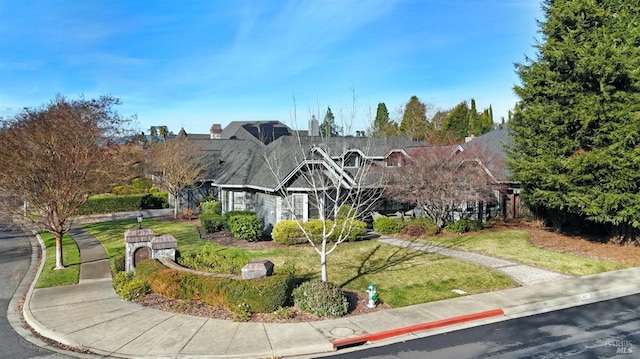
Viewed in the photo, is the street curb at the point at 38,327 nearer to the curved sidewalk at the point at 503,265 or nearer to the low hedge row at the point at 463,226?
the curved sidewalk at the point at 503,265

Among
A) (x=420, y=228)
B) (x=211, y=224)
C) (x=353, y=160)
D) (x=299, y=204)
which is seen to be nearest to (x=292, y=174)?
(x=299, y=204)

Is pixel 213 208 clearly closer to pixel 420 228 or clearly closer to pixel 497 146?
pixel 420 228

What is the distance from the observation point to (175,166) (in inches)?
1141

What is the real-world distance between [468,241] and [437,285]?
25.9 feet

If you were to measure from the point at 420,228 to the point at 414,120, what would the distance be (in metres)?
43.8

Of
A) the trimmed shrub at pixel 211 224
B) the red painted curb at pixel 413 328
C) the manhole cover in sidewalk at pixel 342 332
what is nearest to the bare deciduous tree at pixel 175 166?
the trimmed shrub at pixel 211 224

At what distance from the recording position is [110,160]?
19984mm

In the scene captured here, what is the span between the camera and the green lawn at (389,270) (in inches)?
513

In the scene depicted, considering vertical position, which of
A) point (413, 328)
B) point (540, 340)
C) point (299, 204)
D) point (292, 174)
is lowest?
point (540, 340)

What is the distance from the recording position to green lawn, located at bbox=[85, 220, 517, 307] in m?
13.0

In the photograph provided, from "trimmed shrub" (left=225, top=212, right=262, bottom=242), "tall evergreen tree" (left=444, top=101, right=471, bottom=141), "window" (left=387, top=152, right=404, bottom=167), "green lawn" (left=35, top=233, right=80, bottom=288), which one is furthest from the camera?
"tall evergreen tree" (left=444, top=101, right=471, bottom=141)

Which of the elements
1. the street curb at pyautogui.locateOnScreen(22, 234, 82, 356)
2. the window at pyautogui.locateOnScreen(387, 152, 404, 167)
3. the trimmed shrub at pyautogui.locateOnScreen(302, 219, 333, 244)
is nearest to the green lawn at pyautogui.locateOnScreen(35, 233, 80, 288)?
the street curb at pyautogui.locateOnScreen(22, 234, 82, 356)

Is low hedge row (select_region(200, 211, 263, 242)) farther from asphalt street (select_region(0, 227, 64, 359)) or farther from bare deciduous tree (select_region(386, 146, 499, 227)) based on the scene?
asphalt street (select_region(0, 227, 64, 359))

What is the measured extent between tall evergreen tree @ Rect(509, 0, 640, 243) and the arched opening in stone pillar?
16.8 m
